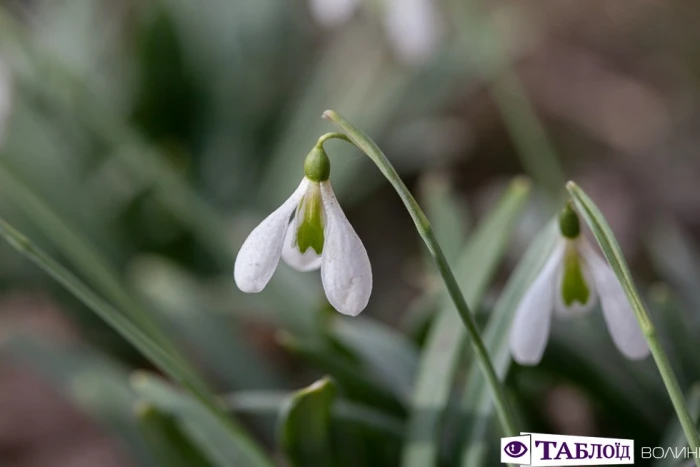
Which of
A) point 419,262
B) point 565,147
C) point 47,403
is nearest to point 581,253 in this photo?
point 419,262

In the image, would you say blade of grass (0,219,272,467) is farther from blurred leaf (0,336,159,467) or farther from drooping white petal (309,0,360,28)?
drooping white petal (309,0,360,28)

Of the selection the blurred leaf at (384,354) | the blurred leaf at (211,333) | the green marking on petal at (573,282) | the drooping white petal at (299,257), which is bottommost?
the drooping white petal at (299,257)

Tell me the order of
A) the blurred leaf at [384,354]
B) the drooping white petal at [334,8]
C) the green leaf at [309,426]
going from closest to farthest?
the green leaf at [309,426], the blurred leaf at [384,354], the drooping white petal at [334,8]

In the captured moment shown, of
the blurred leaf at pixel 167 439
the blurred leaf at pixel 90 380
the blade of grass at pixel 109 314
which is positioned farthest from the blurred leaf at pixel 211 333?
the blade of grass at pixel 109 314

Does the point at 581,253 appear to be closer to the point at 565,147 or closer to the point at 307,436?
the point at 307,436

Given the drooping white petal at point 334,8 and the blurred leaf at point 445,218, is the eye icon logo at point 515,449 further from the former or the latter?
the drooping white petal at point 334,8

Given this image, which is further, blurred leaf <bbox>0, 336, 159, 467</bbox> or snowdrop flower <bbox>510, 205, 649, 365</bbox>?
blurred leaf <bbox>0, 336, 159, 467</bbox>

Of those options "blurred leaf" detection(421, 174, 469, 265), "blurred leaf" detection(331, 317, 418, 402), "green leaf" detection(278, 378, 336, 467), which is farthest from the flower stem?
"blurred leaf" detection(421, 174, 469, 265)
